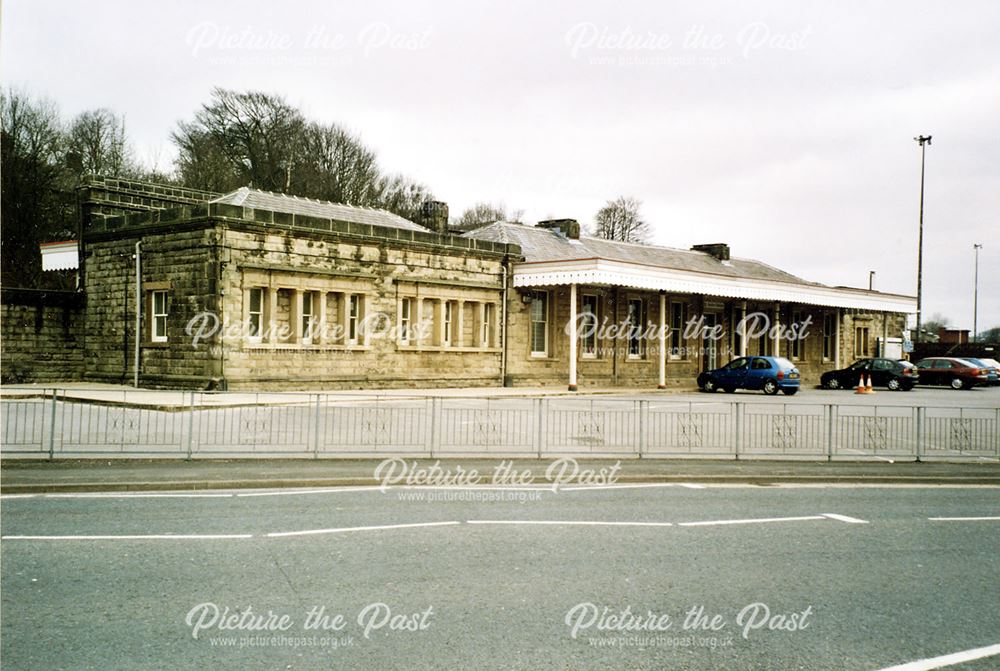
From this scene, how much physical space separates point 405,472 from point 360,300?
1668cm

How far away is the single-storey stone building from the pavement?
41.0 ft

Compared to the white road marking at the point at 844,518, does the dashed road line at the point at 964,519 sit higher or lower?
lower

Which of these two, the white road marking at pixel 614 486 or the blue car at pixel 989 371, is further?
the blue car at pixel 989 371

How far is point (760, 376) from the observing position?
33875mm

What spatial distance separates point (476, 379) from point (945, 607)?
26.7 meters

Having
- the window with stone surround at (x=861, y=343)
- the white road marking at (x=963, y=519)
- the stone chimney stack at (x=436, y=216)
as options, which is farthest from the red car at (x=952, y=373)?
the white road marking at (x=963, y=519)

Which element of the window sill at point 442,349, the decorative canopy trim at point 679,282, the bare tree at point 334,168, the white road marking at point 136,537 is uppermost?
the bare tree at point 334,168

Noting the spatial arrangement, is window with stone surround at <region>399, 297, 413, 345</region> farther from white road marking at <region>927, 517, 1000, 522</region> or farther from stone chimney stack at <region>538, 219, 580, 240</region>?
white road marking at <region>927, 517, 1000, 522</region>

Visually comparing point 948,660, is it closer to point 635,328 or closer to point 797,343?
point 635,328

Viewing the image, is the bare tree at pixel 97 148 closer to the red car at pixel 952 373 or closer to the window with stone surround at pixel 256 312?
the window with stone surround at pixel 256 312

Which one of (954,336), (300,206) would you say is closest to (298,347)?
(300,206)

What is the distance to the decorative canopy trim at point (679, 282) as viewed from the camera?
3138 centimetres

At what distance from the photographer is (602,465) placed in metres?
14.1

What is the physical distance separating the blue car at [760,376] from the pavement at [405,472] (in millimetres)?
18199
